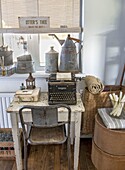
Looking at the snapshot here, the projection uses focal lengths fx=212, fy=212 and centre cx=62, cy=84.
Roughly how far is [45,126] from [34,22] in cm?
114

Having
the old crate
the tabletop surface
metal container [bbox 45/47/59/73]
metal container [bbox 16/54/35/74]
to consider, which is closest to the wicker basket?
the tabletop surface

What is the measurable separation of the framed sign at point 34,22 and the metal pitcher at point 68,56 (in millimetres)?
286

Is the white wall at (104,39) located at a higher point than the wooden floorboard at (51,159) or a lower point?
higher

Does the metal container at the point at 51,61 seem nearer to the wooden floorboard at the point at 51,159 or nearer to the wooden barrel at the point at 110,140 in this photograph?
the wooden barrel at the point at 110,140

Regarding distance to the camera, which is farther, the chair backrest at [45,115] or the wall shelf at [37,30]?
the wall shelf at [37,30]

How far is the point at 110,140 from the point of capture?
1885 mm

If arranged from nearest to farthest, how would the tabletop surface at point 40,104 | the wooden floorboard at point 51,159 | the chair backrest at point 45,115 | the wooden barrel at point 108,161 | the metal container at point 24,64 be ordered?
the chair backrest at point 45,115 < the tabletop surface at point 40,104 < the wooden barrel at point 108,161 < the wooden floorboard at point 51,159 < the metal container at point 24,64

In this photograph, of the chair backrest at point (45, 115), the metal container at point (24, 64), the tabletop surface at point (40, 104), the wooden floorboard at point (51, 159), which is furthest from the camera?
the metal container at point (24, 64)

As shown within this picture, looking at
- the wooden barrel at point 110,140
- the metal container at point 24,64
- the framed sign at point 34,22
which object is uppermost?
the framed sign at point 34,22

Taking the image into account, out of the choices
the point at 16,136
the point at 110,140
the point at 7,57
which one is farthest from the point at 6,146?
the point at 110,140

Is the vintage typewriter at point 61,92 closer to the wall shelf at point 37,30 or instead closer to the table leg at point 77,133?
the table leg at point 77,133

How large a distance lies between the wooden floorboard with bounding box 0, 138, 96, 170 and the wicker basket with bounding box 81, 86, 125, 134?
0.88 feet

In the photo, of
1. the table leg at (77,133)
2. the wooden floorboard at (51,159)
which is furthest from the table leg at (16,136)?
the table leg at (77,133)

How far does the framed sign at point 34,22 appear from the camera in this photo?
2.23 metres
